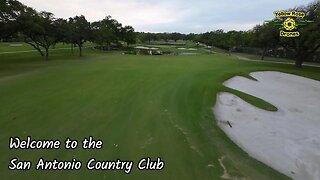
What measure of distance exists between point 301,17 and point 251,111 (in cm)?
3037

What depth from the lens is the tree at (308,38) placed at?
102 ft

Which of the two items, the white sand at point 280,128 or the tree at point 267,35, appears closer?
the white sand at point 280,128

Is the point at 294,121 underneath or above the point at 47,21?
underneath

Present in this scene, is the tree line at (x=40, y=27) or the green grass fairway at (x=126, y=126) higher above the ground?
the tree line at (x=40, y=27)

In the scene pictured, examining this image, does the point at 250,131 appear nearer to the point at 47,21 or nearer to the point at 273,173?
the point at 273,173

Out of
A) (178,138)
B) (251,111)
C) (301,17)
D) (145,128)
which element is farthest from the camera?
(301,17)

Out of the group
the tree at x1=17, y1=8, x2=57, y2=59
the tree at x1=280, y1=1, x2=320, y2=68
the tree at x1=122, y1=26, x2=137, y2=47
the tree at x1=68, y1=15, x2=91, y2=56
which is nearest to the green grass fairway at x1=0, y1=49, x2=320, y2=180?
the tree at x1=17, y1=8, x2=57, y2=59

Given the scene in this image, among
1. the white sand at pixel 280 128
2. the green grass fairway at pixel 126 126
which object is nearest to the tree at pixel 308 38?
the white sand at pixel 280 128

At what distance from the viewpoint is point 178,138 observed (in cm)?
864

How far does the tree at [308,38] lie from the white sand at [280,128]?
1445 centimetres

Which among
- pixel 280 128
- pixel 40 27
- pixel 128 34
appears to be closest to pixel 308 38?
pixel 280 128

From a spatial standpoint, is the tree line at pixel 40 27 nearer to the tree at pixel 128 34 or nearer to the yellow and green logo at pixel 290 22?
the tree at pixel 128 34

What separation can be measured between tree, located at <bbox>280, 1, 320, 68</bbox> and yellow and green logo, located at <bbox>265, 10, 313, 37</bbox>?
97 centimetres

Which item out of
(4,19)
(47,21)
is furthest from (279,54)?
(4,19)
